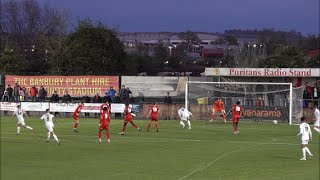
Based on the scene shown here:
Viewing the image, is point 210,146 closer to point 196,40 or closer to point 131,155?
point 131,155

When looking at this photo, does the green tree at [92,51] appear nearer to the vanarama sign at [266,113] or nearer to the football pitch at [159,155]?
the vanarama sign at [266,113]

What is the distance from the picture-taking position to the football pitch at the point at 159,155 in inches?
810

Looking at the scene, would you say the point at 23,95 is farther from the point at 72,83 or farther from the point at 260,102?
the point at 260,102

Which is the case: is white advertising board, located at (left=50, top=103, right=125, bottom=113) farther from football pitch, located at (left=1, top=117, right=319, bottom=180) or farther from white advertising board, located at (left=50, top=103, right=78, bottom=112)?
football pitch, located at (left=1, top=117, right=319, bottom=180)

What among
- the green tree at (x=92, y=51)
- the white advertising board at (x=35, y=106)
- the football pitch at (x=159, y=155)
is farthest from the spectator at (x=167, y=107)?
the green tree at (x=92, y=51)

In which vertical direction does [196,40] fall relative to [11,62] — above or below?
above

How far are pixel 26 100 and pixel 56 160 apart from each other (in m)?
34.2

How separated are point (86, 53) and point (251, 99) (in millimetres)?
30645

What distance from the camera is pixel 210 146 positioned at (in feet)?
101

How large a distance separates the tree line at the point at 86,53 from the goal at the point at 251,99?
2403 cm

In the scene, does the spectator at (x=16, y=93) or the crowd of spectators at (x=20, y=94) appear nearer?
the crowd of spectators at (x=20, y=94)

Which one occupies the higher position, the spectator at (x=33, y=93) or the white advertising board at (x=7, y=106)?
the spectator at (x=33, y=93)

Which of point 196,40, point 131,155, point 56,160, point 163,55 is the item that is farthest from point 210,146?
point 196,40

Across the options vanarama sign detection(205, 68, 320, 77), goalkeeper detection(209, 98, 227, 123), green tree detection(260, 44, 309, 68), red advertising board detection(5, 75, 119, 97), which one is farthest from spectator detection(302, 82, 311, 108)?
green tree detection(260, 44, 309, 68)
